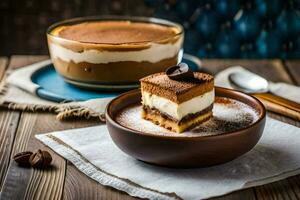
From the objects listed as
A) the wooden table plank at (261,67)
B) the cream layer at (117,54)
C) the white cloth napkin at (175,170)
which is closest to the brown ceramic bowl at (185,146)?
the white cloth napkin at (175,170)

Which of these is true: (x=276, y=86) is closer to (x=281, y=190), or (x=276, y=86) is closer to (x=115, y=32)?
(x=115, y=32)

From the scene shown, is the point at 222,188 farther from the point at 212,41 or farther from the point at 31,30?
the point at 31,30

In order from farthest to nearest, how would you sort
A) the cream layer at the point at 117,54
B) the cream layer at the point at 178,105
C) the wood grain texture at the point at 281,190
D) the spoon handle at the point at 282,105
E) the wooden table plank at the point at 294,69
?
1. the wooden table plank at the point at 294,69
2. the cream layer at the point at 117,54
3. the spoon handle at the point at 282,105
4. the cream layer at the point at 178,105
5. the wood grain texture at the point at 281,190

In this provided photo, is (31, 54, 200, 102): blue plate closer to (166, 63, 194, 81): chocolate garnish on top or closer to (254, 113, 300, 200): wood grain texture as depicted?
(166, 63, 194, 81): chocolate garnish on top

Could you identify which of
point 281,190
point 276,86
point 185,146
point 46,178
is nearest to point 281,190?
point 281,190

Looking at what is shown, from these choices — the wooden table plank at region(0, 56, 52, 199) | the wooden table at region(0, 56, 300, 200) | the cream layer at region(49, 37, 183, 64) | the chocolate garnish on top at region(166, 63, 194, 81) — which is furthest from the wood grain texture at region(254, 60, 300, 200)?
the cream layer at region(49, 37, 183, 64)

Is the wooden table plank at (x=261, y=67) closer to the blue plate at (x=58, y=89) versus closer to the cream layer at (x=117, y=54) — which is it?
the blue plate at (x=58, y=89)
